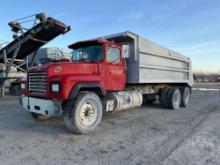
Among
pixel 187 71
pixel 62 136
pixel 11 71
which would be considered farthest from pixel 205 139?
pixel 11 71

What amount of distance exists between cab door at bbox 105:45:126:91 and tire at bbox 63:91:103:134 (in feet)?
3.81

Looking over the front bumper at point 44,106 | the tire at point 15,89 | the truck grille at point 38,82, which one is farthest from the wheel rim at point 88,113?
the tire at point 15,89

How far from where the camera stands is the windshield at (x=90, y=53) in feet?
24.6

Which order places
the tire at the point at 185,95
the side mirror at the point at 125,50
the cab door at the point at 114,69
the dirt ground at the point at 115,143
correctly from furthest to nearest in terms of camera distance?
1. the tire at the point at 185,95
2. the side mirror at the point at 125,50
3. the cab door at the point at 114,69
4. the dirt ground at the point at 115,143

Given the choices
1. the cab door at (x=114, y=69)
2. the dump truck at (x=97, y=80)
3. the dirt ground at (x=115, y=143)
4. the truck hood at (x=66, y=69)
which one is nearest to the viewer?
the dirt ground at (x=115, y=143)

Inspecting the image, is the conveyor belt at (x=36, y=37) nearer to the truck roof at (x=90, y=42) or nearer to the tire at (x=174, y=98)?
the truck roof at (x=90, y=42)

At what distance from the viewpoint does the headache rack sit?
11961 millimetres

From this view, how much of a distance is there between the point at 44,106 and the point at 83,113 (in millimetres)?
1006

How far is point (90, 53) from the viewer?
765cm

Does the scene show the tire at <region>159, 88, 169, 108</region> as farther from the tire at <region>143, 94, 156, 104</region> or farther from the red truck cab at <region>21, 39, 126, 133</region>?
the red truck cab at <region>21, 39, 126, 133</region>

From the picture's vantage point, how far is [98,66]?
23.8ft

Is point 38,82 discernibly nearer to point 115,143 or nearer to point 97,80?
point 97,80

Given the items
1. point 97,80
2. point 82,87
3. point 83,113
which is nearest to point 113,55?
point 97,80

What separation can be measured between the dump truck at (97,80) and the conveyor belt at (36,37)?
13.8ft
